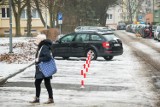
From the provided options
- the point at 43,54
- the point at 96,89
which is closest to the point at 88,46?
the point at 96,89

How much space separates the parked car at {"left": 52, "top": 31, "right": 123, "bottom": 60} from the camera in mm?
23594

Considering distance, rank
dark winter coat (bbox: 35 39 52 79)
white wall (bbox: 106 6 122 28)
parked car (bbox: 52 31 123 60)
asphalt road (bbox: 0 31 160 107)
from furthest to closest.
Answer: white wall (bbox: 106 6 122 28)
parked car (bbox: 52 31 123 60)
asphalt road (bbox: 0 31 160 107)
dark winter coat (bbox: 35 39 52 79)

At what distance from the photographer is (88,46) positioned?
78.6ft

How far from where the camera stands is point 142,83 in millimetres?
14438

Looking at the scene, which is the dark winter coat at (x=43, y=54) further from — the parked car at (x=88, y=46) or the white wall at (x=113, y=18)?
the white wall at (x=113, y=18)

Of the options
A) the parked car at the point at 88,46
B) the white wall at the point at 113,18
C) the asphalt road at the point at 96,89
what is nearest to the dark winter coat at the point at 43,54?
the asphalt road at the point at 96,89

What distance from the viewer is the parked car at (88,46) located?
2359cm

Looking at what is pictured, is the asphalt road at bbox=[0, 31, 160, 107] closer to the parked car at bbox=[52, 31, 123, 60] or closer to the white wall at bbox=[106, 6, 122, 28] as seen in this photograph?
the parked car at bbox=[52, 31, 123, 60]

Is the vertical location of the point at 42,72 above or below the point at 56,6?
below

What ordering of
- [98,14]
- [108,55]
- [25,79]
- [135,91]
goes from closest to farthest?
[135,91]
[25,79]
[108,55]
[98,14]

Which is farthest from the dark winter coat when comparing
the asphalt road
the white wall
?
the white wall

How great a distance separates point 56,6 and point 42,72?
4116 cm

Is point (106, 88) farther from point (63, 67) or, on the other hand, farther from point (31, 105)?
point (63, 67)

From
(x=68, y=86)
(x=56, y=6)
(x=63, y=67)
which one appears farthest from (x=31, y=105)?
(x=56, y=6)
